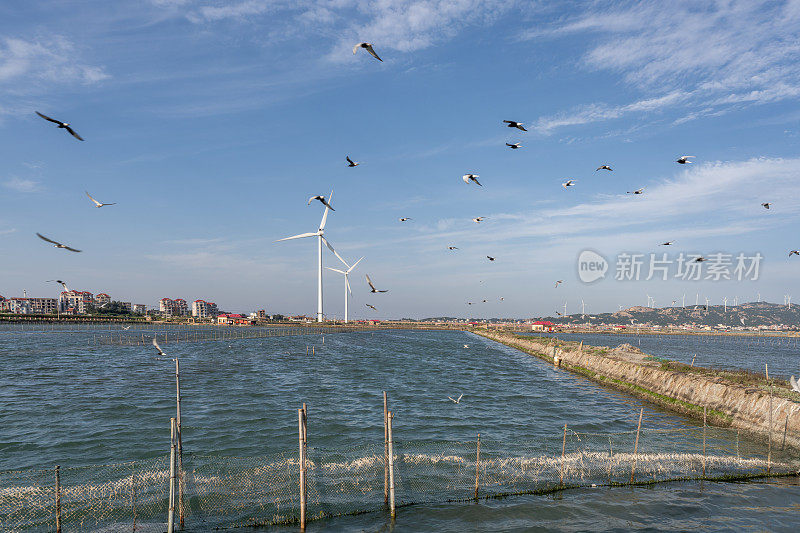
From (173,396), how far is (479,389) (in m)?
30.3

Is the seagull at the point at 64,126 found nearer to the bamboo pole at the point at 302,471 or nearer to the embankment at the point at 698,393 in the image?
the bamboo pole at the point at 302,471

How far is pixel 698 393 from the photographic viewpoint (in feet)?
112

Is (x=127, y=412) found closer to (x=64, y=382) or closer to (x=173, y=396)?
(x=173, y=396)

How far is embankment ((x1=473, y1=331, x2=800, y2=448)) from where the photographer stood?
2509cm

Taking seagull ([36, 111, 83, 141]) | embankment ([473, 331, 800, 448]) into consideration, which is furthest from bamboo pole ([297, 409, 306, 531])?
embankment ([473, 331, 800, 448])

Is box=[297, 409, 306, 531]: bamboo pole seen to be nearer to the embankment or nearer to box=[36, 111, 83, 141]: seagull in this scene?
box=[36, 111, 83, 141]: seagull

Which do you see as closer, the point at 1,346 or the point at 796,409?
the point at 796,409

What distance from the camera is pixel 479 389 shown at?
154 ft

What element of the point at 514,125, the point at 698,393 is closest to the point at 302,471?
the point at 514,125

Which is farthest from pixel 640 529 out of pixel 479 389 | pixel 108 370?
pixel 108 370

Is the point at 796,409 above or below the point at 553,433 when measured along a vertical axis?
above

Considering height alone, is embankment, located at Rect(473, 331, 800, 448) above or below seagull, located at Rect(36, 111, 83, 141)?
below

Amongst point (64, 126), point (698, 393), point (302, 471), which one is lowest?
point (698, 393)

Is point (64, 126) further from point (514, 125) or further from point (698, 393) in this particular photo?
point (698, 393)
